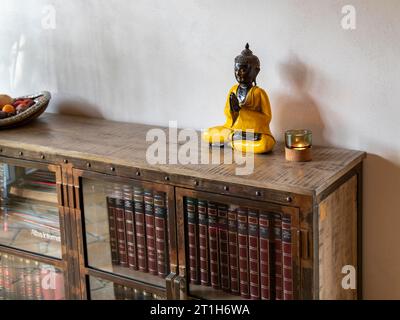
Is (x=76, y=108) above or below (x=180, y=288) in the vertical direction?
above

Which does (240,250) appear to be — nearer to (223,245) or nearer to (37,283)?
(223,245)

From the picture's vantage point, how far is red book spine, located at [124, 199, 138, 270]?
2.13 metres

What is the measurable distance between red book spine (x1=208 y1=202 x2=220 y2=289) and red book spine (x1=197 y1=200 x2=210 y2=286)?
0.01m

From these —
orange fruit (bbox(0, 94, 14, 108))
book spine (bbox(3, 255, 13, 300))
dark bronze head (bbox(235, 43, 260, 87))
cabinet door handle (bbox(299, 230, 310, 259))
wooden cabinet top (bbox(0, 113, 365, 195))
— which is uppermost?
dark bronze head (bbox(235, 43, 260, 87))

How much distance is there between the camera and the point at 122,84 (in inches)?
95.0

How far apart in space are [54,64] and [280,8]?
3.08ft

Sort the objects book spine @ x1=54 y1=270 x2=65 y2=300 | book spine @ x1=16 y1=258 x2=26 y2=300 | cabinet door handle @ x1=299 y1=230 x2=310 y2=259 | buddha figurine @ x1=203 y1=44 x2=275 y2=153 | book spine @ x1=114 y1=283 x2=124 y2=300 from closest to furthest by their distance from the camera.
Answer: cabinet door handle @ x1=299 y1=230 x2=310 y2=259, buddha figurine @ x1=203 y1=44 x2=275 y2=153, book spine @ x1=114 y1=283 x2=124 y2=300, book spine @ x1=54 y1=270 x2=65 y2=300, book spine @ x1=16 y1=258 x2=26 y2=300

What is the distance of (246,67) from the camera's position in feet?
6.47

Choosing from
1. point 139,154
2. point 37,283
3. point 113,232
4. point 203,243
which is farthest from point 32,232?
point 203,243

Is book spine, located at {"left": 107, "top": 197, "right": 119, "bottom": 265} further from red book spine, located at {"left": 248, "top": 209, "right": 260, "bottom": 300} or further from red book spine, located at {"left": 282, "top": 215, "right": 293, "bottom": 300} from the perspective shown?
red book spine, located at {"left": 282, "top": 215, "right": 293, "bottom": 300}

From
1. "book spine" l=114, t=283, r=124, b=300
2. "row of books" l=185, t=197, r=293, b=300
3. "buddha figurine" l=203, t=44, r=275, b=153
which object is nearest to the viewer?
"row of books" l=185, t=197, r=293, b=300

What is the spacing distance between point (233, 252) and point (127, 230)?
0.38m

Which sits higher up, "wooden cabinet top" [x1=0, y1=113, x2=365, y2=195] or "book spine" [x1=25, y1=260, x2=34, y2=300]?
"wooden cabinet top" [x1=0, y1=113, x2=365, y2=195]

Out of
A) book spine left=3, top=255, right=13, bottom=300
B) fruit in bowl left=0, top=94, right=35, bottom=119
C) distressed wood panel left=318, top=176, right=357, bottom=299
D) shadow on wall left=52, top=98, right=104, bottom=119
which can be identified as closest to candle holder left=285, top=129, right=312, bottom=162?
distressed wood panel left=318, top=176, right=357, bottom=299
